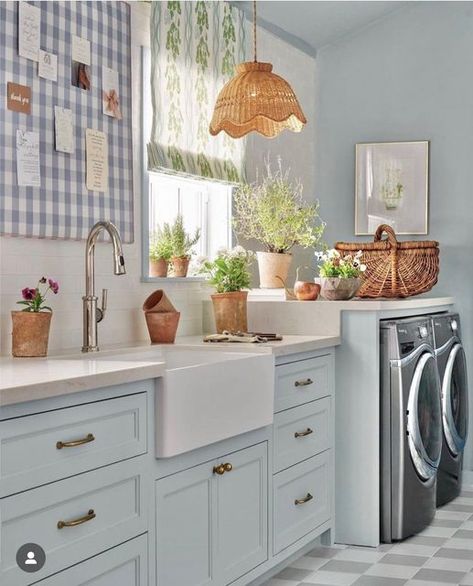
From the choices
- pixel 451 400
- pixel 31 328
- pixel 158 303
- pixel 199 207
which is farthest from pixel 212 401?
pixel 451 400

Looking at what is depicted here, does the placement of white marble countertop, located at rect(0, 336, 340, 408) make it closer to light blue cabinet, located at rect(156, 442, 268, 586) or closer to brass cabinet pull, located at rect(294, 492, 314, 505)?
light blue cabinet, located at rect(156, 442, 268, 586)

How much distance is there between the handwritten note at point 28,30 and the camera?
3355 millimetres

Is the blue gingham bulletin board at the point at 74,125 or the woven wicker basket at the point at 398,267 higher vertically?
the blue gingham bulletin board at the point at 74,125

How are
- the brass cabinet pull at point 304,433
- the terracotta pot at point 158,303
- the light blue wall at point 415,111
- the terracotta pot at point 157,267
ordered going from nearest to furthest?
the brass cabinet pull at point 304,433 < the terracotta pot at point 158,303 < the terracotta pot at point 157,267 < the light blue wall at point 415,111

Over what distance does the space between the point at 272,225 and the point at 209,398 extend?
6.16 feet

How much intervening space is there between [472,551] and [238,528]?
1249 millimetres

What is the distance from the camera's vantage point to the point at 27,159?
338cm

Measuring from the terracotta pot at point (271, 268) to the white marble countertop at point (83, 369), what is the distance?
0.96 meters

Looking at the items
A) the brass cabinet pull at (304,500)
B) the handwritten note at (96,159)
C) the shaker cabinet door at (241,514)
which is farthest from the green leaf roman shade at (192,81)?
the brass cabinet pull at (304,500)

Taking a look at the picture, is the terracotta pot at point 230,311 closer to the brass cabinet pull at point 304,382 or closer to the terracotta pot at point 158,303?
the terracotta pot at point 158,303

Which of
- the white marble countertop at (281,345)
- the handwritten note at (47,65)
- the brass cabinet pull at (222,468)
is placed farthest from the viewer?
the white marble countertop at (281,345)

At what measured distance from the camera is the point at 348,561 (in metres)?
3.99

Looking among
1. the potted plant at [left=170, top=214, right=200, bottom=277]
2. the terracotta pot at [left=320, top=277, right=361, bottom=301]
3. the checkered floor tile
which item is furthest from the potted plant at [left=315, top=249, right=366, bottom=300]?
the checkered floor tile

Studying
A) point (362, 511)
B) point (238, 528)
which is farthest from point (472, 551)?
point (238, 528)
